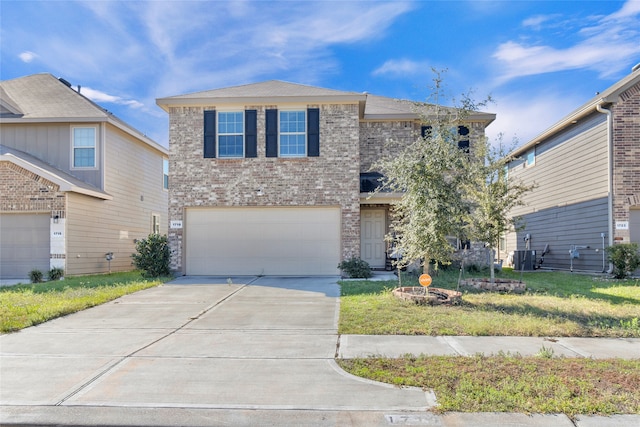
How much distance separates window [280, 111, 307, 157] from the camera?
14.1 metres

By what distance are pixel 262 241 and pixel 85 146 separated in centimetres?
717

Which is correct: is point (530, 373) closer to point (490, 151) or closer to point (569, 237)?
point (490, 151)

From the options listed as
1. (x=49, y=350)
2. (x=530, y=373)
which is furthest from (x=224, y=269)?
(x=530, y=373)

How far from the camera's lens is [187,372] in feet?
16.2

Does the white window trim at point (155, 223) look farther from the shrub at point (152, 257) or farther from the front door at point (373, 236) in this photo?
the front door at point (373, 236)

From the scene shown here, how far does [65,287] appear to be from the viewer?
36.6 feet

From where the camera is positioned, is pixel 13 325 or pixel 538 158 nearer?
pixel 13 325

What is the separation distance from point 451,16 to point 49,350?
11114 mm

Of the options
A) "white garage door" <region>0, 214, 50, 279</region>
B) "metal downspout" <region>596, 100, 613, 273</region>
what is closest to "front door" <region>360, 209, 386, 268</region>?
"metal downspout" <region>596, 100, 613, 273</region>

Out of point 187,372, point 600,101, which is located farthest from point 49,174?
point 600,101

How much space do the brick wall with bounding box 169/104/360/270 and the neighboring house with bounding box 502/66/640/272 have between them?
5319mm

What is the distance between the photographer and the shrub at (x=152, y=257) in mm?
13240

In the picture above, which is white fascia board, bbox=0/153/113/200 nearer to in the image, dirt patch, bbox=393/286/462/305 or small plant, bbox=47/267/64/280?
small plant, bbox=47/267/64/280

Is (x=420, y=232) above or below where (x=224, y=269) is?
above
